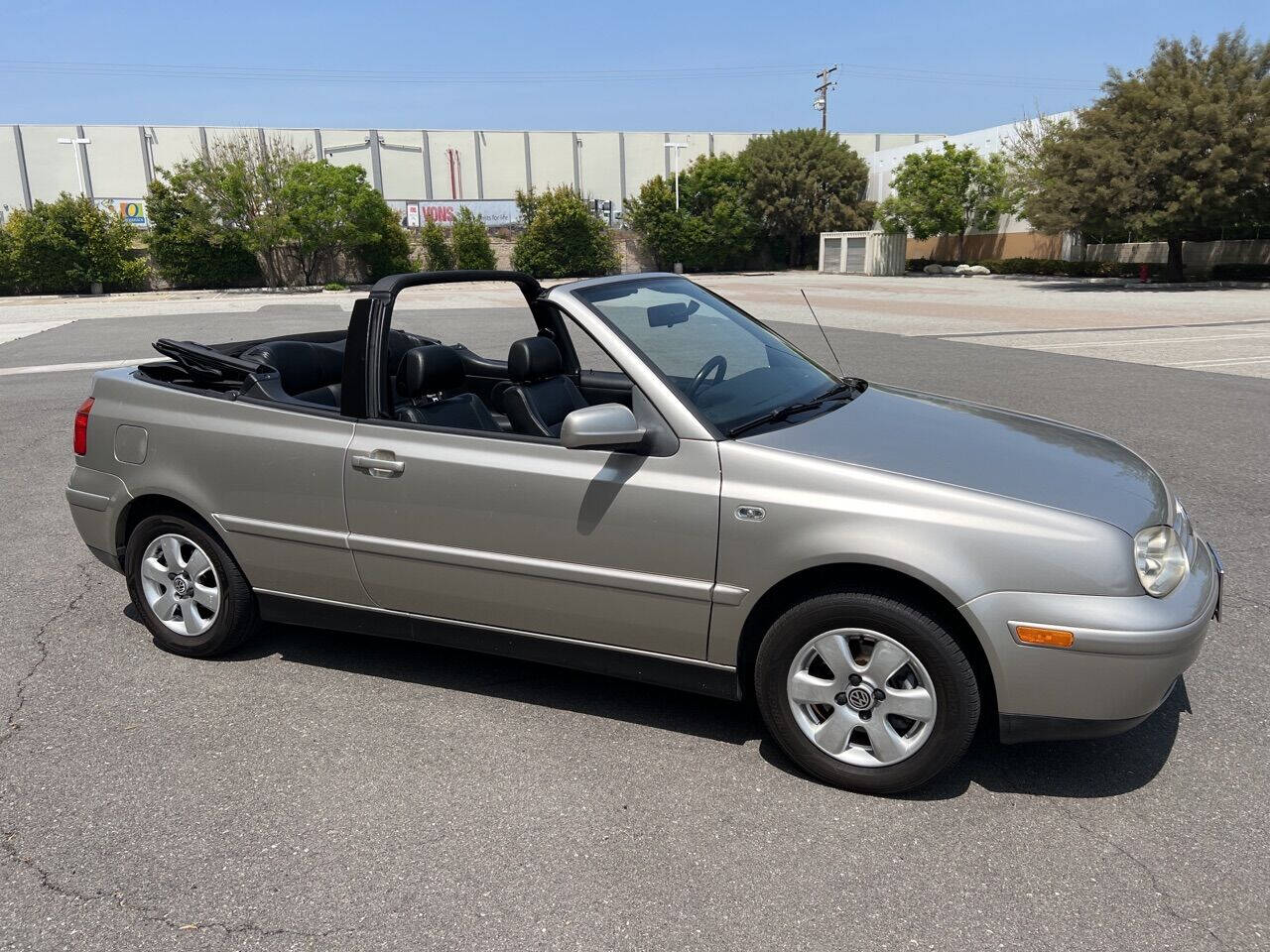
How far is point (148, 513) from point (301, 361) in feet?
3.22

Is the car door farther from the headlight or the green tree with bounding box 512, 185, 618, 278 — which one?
the green tree with bounding box 512, 185, 618, 278

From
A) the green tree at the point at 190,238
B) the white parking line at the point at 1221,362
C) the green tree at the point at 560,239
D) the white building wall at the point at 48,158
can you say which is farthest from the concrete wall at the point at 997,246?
the white building wall at the point at 48,158

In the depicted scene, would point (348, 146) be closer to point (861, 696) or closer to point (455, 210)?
point (455, 210)

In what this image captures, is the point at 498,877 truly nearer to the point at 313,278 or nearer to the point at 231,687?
the point at 231,687

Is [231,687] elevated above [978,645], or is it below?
below

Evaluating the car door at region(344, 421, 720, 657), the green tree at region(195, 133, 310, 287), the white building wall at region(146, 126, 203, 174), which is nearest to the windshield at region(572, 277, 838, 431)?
the car door at region(344, 421, 720, 657)

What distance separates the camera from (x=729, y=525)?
3.11m

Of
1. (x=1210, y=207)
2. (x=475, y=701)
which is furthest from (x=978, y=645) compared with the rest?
(x=1210, y=207)

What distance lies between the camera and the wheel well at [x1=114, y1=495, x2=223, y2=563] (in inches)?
163

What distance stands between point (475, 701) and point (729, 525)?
139cm

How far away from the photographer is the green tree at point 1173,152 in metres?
31.1

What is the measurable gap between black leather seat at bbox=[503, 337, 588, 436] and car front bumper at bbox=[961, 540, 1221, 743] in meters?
1.77

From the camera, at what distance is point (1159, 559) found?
2.97 meters

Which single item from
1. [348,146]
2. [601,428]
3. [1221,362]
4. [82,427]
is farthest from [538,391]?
[348,146]
